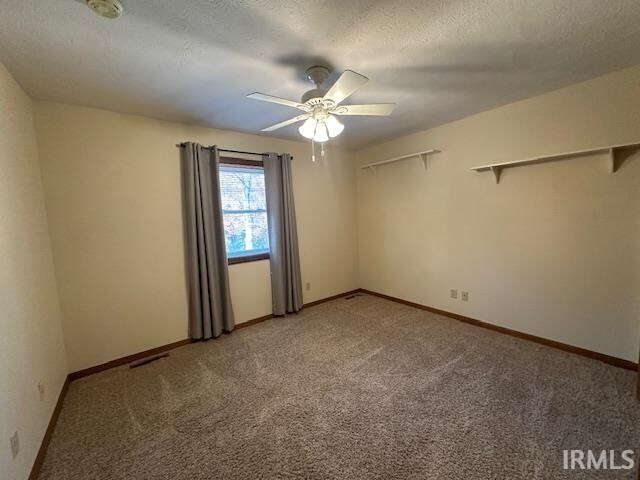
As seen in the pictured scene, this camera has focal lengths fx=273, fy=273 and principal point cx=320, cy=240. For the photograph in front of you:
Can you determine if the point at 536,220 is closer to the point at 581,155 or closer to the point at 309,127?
the point at 581,155

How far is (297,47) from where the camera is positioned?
1724mm

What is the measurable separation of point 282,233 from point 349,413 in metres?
2.36

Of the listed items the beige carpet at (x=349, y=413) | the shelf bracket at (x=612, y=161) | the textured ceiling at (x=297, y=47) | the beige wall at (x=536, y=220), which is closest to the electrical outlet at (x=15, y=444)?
the beige carpet at (x=349, y=413)

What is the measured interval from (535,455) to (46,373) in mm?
3195

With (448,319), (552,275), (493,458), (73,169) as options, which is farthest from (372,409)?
(73,169)

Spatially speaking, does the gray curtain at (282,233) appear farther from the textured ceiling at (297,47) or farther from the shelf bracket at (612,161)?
the shelf bracket at (612,161)

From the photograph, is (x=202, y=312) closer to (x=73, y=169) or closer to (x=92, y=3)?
(x=73, y=169)

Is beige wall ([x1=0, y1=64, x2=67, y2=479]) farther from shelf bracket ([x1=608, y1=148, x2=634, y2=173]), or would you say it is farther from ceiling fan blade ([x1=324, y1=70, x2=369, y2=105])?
shelf bracket ([x1=608, y1=148, x2=634, y2=173])

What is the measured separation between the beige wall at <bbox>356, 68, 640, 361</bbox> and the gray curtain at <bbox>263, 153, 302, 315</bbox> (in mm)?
1604

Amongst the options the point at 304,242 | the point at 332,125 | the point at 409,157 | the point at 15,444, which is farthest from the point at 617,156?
the point at 15,444

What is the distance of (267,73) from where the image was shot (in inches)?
80.1

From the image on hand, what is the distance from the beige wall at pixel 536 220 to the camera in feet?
7.59

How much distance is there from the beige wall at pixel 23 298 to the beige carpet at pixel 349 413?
27 centimetres

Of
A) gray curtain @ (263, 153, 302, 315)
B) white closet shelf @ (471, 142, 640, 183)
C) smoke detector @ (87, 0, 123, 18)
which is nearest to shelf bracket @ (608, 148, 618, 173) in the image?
white closet shelf @ (471, 142, 640, 183)
